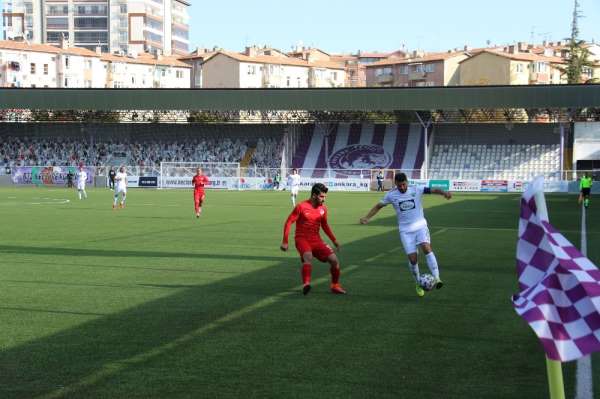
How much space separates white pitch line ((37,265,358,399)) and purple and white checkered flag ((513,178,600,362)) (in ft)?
16.5

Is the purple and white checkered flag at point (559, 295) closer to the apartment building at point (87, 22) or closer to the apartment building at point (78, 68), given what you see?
the apartment building at point (78, 68)

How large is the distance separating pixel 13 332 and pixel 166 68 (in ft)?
418

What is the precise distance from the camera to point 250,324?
437 inches

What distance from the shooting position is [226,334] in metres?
10.4

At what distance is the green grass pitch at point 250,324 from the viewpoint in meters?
7.96

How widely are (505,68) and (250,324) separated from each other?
365 feet

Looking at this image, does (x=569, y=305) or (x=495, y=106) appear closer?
(x=569, y=305)

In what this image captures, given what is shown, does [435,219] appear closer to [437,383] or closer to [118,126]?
[437,383]

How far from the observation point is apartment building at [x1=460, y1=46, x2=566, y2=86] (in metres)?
118

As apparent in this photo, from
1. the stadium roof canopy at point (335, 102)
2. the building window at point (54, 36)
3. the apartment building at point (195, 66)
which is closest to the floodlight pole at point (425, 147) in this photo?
the stadium roof canopy at point (335, 102)

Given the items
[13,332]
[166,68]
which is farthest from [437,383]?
[166,68]

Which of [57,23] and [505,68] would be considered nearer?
[505,68]

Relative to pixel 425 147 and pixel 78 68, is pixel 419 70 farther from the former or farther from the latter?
pixel 425 147

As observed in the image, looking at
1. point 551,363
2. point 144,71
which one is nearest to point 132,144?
point 144,71
